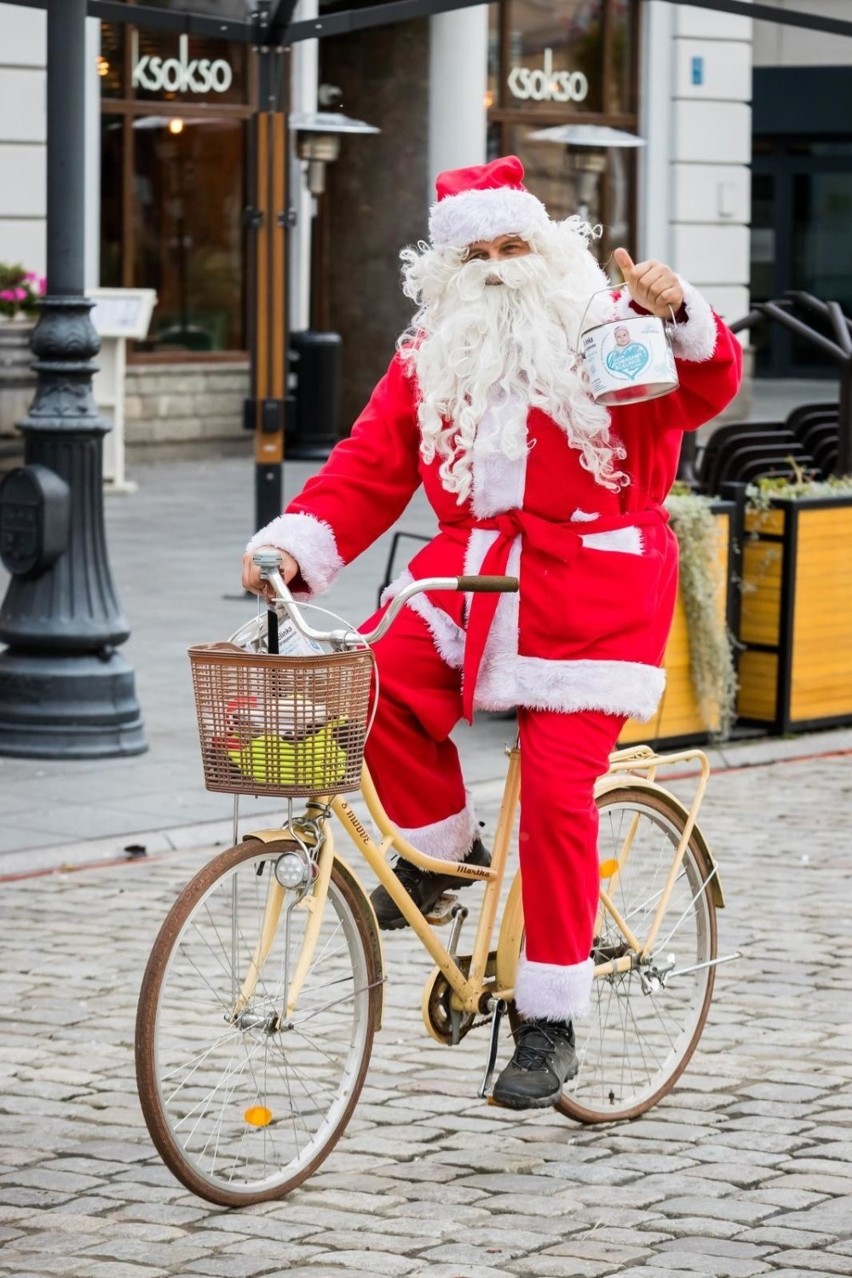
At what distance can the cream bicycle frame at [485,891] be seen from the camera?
4.18 m

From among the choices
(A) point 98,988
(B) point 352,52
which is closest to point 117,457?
(B) point 352,52

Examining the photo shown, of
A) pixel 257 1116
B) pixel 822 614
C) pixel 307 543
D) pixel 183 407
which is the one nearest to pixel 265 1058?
pixel 257 1116

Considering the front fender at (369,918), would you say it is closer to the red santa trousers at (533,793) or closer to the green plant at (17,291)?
the red santa trousers at (533,793)

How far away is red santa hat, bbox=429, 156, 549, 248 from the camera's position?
14.5 feet

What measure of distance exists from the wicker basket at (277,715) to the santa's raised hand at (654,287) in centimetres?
88

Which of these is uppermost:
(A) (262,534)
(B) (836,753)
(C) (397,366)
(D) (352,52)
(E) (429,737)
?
(D) (352,52)

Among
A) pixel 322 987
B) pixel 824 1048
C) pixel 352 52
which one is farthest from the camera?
pixel 352 52

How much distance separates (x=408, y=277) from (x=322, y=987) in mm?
1438

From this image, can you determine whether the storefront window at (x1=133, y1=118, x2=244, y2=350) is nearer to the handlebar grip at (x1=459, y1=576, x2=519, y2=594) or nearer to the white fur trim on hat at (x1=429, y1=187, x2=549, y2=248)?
the white fur trim on hat at (x1=429, y1=187, x2=549, y2=248)

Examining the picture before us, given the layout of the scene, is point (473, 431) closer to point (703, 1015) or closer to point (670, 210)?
point (703, 1015)

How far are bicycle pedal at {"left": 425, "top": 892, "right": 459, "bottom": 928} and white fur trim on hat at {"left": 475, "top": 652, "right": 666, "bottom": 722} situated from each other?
1.34ft

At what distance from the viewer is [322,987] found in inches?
169

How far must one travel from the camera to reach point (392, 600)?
4.08m

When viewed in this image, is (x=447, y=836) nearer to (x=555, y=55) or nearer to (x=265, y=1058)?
(x=265, y=1058)
